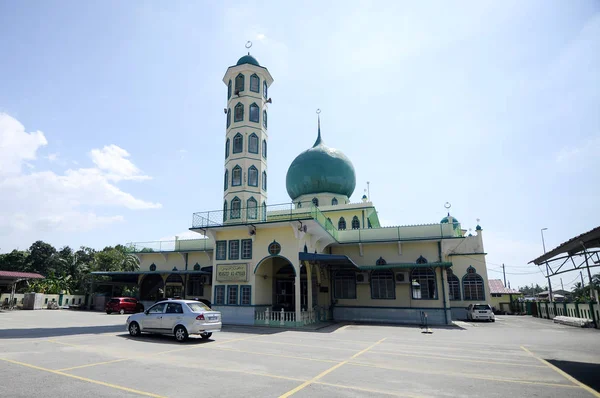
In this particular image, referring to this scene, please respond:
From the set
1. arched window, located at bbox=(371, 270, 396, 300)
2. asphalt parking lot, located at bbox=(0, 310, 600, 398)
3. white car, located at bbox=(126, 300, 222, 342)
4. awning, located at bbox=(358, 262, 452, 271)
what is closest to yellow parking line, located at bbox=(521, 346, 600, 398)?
asphalt parking lot, located at bbox=(0, 310, 600, 398)

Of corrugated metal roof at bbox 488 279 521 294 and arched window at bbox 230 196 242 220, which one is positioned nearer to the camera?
arched window at bbox 230 196 242 220

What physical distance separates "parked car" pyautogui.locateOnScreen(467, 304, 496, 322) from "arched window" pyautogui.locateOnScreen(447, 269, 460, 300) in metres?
2.04

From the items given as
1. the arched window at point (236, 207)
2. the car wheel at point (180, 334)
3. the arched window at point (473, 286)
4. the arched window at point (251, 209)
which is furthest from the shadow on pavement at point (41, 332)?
the arched window at point (473, 286)

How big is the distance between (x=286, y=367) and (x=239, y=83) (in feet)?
64.7

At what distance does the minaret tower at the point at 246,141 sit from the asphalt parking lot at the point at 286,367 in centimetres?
969

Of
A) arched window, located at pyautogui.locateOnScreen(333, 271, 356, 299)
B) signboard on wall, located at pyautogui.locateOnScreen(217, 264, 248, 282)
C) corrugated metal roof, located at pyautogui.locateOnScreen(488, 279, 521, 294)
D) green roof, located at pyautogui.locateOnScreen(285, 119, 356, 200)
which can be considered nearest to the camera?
signboard on wall, located at pyautogui.locateOnScreen(217, 264, 248, 282)

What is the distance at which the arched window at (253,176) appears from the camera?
22.2 m

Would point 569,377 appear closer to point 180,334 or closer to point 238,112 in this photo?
point 180,334

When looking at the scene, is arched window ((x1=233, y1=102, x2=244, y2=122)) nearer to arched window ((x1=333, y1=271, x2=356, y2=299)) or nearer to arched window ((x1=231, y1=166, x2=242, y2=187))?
arched window ((x1=231, y1=166, x2=242, y2=187))

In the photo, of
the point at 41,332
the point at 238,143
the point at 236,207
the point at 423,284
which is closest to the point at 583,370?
the point at 423,284

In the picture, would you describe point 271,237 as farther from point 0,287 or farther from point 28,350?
point 0,287

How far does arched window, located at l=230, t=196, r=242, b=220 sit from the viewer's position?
2162 cm

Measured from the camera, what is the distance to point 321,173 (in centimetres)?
3117

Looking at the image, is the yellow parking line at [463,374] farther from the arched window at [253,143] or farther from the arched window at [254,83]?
the arched window at [254,83]
